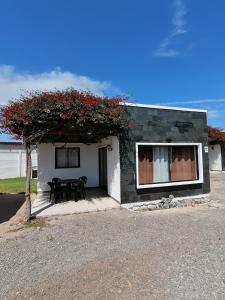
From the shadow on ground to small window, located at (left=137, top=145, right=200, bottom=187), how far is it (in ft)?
15.9

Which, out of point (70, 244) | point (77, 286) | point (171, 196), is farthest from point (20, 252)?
point (171, 196)

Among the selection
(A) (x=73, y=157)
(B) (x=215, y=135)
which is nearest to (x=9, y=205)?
(A) (x=73, y=157)

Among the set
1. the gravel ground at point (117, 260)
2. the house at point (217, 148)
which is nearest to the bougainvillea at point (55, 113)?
the gravel ground at point (117, 260)

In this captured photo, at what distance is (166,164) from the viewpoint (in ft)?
31.0

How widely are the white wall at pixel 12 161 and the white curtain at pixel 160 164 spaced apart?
45.8ft

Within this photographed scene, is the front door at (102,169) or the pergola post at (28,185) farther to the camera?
the front door at (102,169)

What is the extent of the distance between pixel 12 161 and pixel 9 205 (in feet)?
40.7

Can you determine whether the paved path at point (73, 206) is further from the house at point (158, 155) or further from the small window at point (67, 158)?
the small window at point (67, 158)

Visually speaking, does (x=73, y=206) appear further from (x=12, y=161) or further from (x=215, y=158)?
(x=215, y=158)

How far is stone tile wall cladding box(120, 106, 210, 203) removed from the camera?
28.4ft

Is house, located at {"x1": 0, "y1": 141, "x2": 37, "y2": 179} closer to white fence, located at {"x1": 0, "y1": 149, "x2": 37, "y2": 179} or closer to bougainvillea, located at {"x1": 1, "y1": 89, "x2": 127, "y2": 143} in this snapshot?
white fence, located at {"x1": 0, "y1": 149, "x2": 37, "y2": 179}

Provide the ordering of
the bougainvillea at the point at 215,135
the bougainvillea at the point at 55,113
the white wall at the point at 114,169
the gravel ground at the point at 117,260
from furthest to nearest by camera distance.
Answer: the bougainvillea at the point at 215,135 < the white wall at the point at 114,169 < the bougainvillea at the point at 55,113 < the gravel ground at the point at 117,260

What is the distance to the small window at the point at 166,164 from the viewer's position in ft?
29.7

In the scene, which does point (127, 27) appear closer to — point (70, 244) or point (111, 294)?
point (70, 244)
